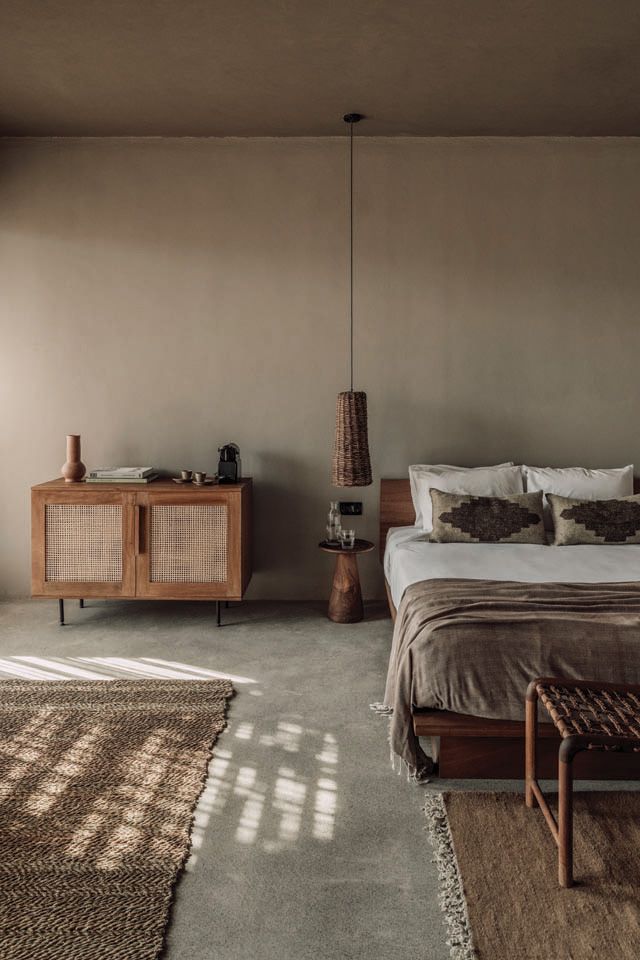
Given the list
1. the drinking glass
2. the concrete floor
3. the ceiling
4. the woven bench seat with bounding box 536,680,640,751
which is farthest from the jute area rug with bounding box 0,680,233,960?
the ceiling

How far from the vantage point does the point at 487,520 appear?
3.95 meters

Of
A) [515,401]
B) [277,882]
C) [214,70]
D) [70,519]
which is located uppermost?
[214,70]

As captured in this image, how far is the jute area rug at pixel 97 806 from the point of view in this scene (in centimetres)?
178

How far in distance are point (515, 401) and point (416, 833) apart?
3.02 meters

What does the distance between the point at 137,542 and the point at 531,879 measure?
277cm

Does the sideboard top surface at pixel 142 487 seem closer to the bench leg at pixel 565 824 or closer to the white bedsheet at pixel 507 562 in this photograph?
the white bedsheet at pixel 507 562

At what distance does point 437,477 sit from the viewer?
4.31 meters

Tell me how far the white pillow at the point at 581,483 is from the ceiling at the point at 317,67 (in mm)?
1981

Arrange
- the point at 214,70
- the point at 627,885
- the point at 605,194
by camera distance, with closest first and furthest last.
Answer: the point at 627,885, the point at 214,70, the point at 605,194

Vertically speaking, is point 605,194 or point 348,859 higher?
point 605,194

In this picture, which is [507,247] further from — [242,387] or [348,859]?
[348,859]

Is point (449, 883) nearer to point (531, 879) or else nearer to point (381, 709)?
point (531, 879)

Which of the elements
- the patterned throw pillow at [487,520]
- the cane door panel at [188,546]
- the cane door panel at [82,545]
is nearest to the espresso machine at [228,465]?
the cane door panel at [188,546]

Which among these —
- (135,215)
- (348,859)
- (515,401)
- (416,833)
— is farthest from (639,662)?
(135,215)
